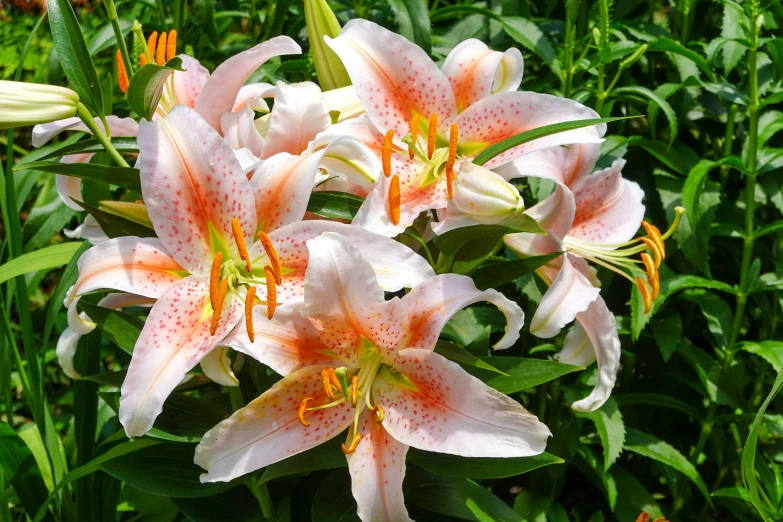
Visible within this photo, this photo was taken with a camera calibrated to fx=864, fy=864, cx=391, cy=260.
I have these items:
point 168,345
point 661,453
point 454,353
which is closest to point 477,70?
point 454,353

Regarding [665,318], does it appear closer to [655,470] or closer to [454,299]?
Result: [655,470]

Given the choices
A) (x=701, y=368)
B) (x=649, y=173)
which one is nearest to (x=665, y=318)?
(x=701, y=368)

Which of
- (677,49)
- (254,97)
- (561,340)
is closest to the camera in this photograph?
(254,97)

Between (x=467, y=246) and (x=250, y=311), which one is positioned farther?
(x=467, y=246)

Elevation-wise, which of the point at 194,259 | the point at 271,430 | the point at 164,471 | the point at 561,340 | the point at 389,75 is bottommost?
the point at 561,340

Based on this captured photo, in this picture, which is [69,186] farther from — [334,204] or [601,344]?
[601,344]

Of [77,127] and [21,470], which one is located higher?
[77,127]

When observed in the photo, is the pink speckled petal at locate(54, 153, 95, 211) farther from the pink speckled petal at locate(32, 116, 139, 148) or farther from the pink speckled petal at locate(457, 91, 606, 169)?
the pink speckled petal at locate(457, 91, 606, 169)
